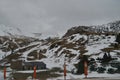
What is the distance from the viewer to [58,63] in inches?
5251

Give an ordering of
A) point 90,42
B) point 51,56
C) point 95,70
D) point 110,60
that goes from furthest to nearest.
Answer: point 90,42, point 51,56, point 110,60, point 95,70

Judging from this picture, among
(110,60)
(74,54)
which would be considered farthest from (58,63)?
(110,60)

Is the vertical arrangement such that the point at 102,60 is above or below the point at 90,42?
below

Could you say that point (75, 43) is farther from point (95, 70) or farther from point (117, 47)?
point (95, 70)

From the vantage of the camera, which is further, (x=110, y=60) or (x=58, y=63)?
(x=58, y=63)

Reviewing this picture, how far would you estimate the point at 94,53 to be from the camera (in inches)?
5182

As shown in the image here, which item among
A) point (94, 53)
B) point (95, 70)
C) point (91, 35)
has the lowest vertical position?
point (95, 70)

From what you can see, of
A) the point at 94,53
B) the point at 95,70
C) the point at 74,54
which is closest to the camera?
the point at 95,70

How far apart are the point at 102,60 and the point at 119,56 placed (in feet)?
33.1

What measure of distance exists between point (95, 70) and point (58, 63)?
129ft

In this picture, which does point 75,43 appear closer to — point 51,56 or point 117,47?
point 51,56

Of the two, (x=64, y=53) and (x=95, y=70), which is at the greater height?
(x=64, y=53)

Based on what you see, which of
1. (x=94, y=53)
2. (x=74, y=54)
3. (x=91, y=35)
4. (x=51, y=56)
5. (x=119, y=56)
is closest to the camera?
(x=119, y=56)

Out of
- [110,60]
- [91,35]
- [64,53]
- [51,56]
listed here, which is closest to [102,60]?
[110,60]
